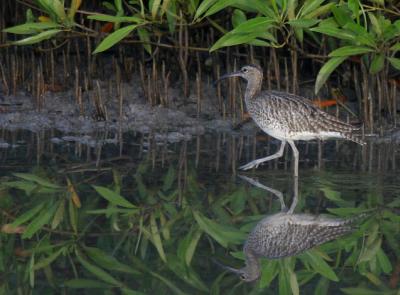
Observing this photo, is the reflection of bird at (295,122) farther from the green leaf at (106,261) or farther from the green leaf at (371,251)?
the green leaf at (106,261)

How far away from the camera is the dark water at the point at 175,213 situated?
18.6ft

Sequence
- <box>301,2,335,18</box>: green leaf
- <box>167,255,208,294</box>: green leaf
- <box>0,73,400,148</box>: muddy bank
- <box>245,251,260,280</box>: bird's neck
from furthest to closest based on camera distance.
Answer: <box>0,73,400,148</box>: muddy bank → <box>301,2,335,18</box>: green leaf → <box>245,251,260,280</box>: bird's neck → <box>167,255,208,294</box>: green leaf

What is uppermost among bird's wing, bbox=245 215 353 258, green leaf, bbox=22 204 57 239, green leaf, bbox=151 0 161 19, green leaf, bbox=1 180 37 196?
green leaf, bbox=151 0 161 19

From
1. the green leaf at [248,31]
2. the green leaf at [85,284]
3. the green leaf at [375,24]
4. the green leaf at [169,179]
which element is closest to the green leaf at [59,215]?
→ the green leaf at [169,179]

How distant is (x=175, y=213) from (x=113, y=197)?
0.47 m

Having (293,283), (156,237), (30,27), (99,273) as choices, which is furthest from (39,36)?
(293,283)

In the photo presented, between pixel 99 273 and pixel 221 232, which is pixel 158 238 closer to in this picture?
pixel 221 232

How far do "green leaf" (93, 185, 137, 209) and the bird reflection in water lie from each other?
2.77 ft

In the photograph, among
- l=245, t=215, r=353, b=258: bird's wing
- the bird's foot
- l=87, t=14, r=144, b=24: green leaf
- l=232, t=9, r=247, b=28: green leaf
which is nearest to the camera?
l=245, t=215, r=353, b=258: bird's wing

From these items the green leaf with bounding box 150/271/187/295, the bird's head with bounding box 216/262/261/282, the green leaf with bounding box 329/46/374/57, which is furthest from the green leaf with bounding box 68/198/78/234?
the green leaf with bounding box 329/46/374/57

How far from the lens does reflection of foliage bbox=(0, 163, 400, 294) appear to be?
18.6 feet

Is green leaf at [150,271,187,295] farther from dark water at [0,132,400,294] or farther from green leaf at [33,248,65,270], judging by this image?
green leaf at [33,248,65,270]

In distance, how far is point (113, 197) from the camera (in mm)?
7203

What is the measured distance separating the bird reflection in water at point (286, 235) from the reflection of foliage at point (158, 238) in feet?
0.22
